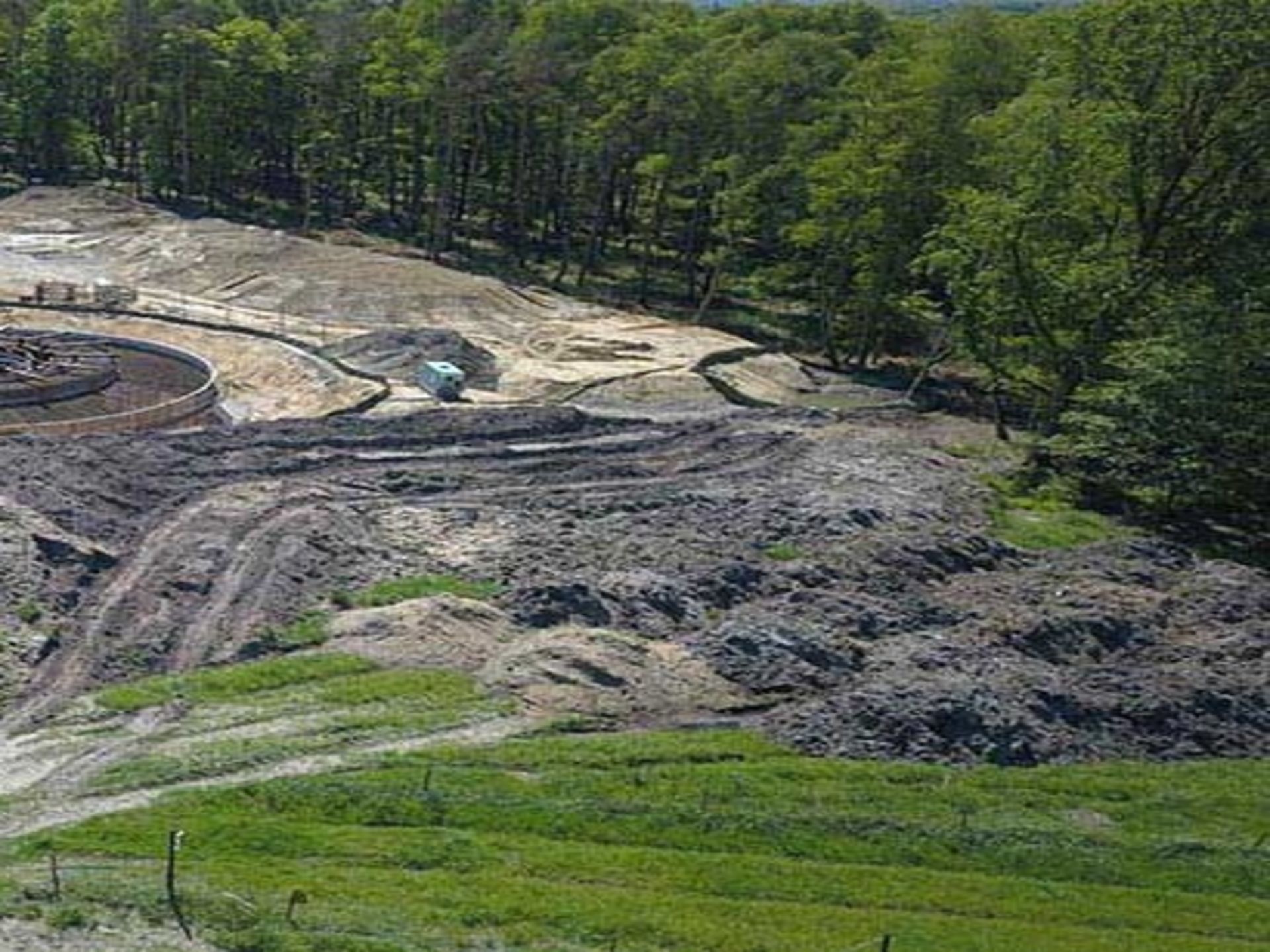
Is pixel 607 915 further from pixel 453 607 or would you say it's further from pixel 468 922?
pixel 453 607

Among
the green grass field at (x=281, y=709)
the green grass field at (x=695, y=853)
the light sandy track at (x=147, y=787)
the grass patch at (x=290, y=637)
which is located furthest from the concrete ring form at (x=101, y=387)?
the green grass field at (x=695, y=853)

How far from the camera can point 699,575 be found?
92.2 ft

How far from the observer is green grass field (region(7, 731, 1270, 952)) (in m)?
16.9

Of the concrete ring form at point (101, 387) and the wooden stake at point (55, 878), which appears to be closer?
the wooden stake at point (55, 878)

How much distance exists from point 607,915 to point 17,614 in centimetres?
1313

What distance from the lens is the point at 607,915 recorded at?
17141mm

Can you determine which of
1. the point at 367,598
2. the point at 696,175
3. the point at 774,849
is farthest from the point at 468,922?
the point at 696,175

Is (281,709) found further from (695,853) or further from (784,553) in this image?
(784,553)

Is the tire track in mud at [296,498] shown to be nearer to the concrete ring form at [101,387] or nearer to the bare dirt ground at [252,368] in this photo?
the concrete ring form at [101,387]

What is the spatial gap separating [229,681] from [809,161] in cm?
3744

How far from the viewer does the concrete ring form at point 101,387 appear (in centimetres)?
3709

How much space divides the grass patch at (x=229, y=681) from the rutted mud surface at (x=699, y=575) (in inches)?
25.4

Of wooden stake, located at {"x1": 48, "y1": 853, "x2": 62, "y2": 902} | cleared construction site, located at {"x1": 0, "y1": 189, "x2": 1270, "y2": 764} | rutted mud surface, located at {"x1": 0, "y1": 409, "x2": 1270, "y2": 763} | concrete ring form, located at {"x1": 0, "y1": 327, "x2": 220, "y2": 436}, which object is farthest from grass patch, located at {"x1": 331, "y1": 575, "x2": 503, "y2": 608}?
concrete ring form, located at {"x1": 0, "y1": 327, "x2": 220, "y2": 436}

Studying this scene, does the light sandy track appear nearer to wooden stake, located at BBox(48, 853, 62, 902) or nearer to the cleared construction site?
the cleared construction site
